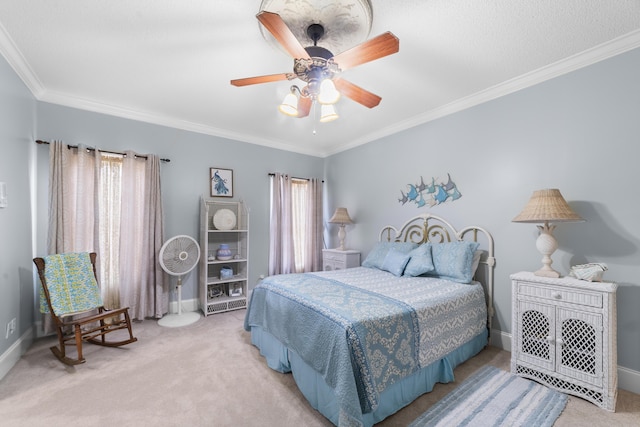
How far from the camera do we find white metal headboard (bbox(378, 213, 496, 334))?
2836 mm

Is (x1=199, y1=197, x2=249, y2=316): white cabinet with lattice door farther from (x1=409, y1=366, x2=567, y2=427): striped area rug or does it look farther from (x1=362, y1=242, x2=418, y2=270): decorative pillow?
(x1=409, y1=366, x2=567, y2=427): striped area rug

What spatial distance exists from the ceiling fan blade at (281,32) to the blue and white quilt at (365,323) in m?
1.65

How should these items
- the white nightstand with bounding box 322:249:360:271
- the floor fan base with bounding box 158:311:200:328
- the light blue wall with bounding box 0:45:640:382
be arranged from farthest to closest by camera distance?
1. the white nightstand with bounding box 322:249:360:271
2. the floor fan base with bounding box 158:311:200:328
3. the light blue wall with bounding box 0:45:640:382

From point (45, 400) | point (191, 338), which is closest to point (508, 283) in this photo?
point (191, 338)

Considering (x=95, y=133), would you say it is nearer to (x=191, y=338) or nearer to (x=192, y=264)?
(x=192, y=264)

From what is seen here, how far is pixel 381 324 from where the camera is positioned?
1746 millimetres

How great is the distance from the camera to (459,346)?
2289mm

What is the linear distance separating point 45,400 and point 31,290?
1444 mm

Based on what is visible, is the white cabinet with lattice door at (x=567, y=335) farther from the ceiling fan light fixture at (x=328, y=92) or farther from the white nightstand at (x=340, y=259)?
the white nightstand at (x=340, y=259)

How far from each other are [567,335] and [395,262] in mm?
1511

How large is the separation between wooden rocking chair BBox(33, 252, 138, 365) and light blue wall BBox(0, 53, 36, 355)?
194mm

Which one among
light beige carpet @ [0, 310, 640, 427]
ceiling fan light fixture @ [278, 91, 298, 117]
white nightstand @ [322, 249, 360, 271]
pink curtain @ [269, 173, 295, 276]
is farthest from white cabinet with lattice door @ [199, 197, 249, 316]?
ceiling fan light fixture @ [278, 91, 298, 117]

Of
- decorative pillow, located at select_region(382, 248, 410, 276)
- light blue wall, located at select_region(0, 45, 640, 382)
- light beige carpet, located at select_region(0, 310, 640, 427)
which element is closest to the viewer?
light beige carpet, located at select_region(0, 310, 640, 427)

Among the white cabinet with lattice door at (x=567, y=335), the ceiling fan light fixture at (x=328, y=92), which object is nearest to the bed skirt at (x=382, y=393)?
the white cabinet with lattice door at (x=567, y=335)
